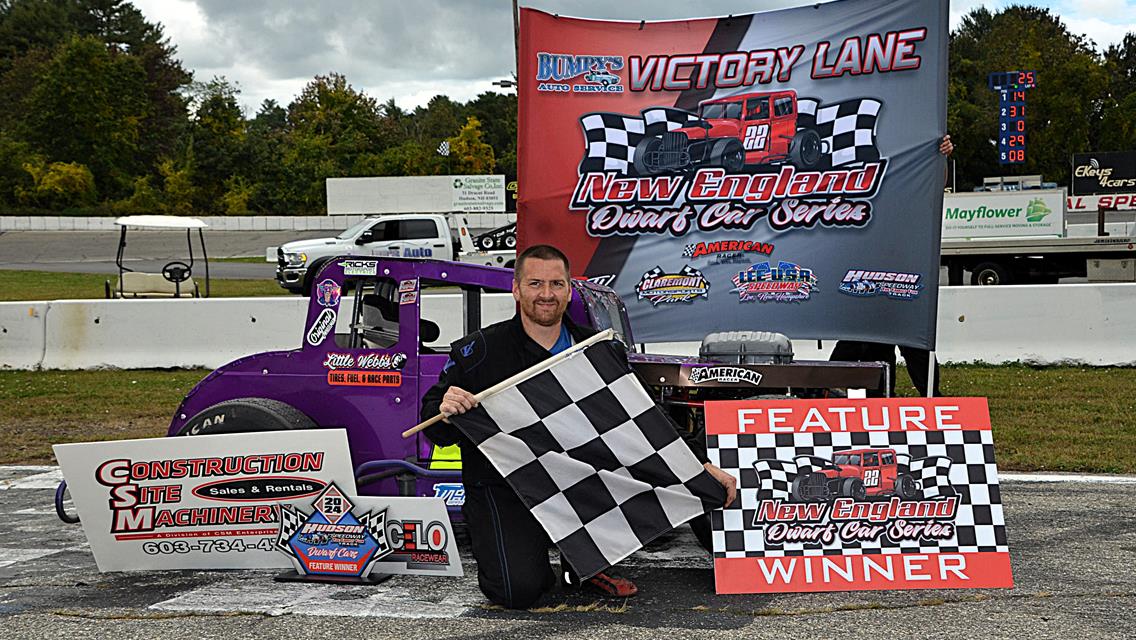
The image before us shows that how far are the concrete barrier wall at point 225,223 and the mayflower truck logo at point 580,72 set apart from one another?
44.9 meters

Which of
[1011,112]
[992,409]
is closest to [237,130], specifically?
[1011,112]

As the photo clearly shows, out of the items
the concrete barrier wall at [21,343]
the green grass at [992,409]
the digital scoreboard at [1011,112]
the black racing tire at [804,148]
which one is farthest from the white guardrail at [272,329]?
the digital scoreboard at [1011,112]

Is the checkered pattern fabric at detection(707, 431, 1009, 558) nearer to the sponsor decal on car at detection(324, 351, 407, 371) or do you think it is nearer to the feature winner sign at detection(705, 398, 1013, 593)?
the feature winner sign at detection(705, 398, 1013, 593)

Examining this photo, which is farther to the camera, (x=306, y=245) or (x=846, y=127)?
(x=306, y=245)

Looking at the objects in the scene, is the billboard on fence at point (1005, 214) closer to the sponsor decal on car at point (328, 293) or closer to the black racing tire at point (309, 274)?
the black racing tire at point (309, 274)

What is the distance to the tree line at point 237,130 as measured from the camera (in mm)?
63938

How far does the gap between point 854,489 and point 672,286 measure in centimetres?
281

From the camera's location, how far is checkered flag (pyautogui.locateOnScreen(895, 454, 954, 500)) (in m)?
5.14

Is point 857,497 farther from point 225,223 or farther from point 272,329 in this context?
point 225,223

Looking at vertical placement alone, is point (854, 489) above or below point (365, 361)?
below

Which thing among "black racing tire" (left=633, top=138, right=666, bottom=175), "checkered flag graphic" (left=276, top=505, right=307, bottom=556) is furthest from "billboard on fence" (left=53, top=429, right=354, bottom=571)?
"black racing tire" (left=633, top=138, right=666, bottom=175)

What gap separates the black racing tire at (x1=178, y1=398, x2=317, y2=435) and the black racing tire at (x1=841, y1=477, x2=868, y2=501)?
9.12 ft

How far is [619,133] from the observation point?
776cm

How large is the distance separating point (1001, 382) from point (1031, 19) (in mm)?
92006
